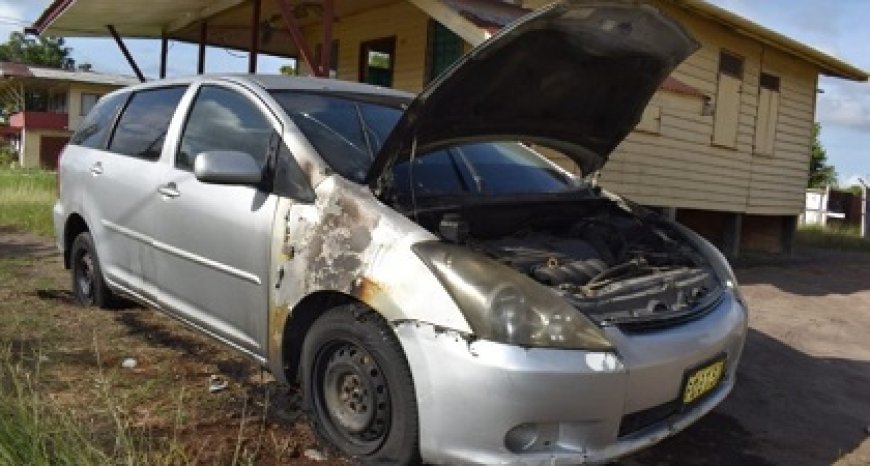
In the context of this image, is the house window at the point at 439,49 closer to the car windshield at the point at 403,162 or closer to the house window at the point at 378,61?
the house window at the point at 378,61

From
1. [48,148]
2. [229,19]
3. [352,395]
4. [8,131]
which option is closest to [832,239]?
[229,19]

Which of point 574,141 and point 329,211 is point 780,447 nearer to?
point 574,141

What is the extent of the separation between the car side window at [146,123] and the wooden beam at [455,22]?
10.3 ft

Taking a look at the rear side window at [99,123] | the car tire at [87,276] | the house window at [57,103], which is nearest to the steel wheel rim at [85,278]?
the car tire at [87,276]

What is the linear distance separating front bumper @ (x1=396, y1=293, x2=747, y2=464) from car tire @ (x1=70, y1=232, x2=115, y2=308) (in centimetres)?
317

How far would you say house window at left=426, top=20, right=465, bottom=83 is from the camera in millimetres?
10852

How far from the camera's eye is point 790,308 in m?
8.20

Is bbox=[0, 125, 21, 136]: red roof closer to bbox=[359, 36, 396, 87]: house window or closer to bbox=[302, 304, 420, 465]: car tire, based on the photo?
bbox=[359, 36, 396, 87]: house window

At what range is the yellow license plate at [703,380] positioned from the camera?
10.6 feet

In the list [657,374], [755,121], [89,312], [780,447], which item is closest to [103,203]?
[89,312]

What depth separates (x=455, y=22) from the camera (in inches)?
297

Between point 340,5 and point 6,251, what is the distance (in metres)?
5.70

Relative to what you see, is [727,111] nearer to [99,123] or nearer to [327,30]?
[327,30]

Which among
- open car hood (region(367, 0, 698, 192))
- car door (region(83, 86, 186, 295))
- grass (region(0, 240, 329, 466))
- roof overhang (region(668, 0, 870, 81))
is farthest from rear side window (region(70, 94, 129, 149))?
roof overhang (region(668, 0, 870, 81))
